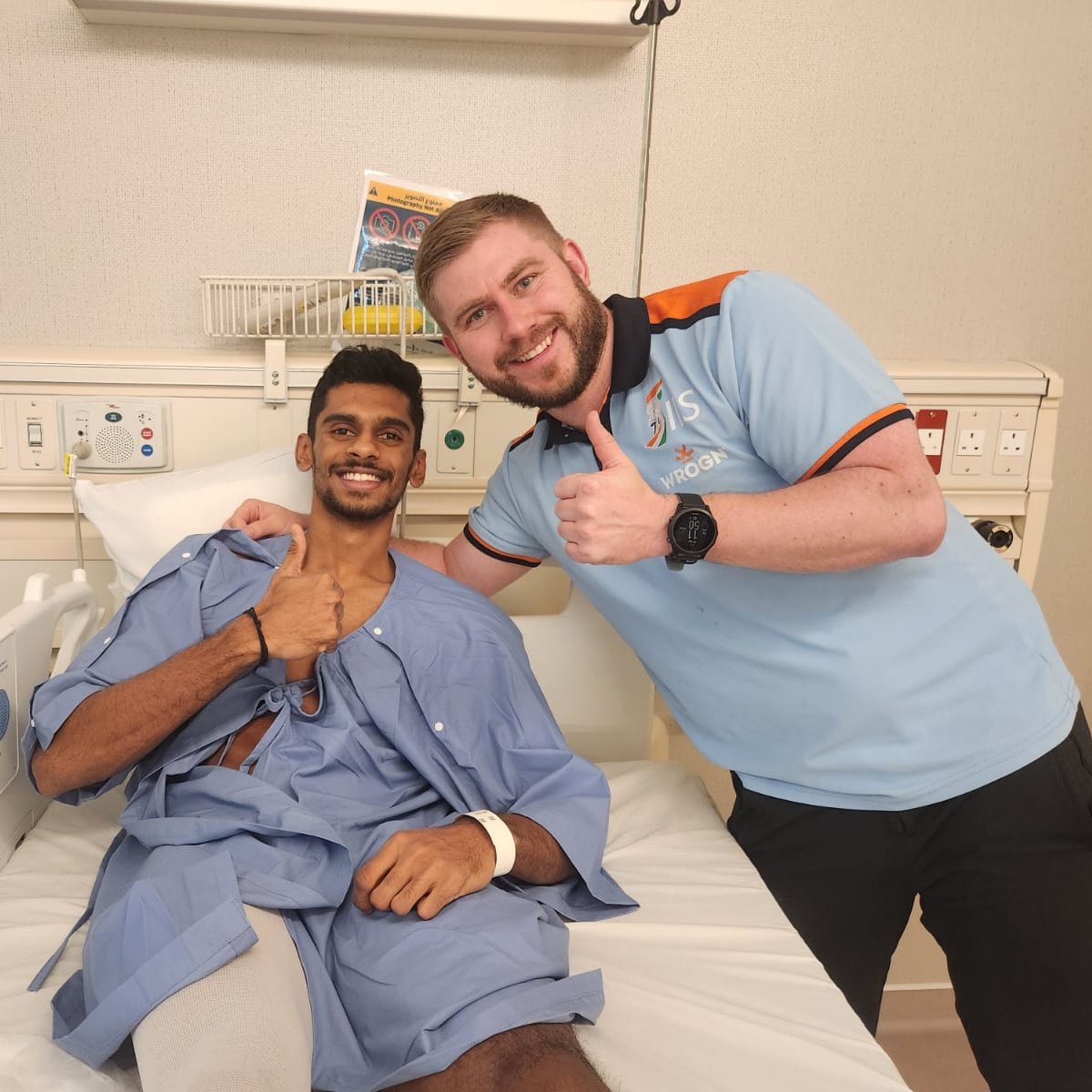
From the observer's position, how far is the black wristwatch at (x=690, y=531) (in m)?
1.21

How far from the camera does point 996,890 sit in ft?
4.73

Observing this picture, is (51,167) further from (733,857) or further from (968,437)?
(968,437)

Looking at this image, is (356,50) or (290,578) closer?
(290,578)

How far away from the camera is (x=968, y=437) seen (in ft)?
7.10

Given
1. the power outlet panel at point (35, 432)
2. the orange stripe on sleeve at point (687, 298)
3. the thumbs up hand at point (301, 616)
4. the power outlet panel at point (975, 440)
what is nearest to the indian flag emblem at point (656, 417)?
the orange stripe on sleeve at point (687, 298)

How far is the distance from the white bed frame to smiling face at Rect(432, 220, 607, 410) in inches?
21.8

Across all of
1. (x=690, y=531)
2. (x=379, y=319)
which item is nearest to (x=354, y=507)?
(x=379, y=319)

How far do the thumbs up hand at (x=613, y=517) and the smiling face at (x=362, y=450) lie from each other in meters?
0.49

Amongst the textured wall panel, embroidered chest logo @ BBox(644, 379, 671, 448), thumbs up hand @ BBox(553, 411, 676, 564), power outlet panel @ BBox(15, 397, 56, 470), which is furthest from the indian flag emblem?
power outlet panel @ BBox(15, 397, 56, 470)

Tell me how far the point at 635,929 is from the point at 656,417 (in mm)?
699

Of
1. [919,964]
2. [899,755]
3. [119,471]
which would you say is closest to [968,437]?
[899,755]

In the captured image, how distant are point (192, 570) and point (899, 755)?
1051mm

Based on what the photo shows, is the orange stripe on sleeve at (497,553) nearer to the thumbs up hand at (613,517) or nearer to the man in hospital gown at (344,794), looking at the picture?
the man in hospital gown at (344,794)

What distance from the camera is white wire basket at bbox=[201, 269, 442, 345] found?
77.0 inches
